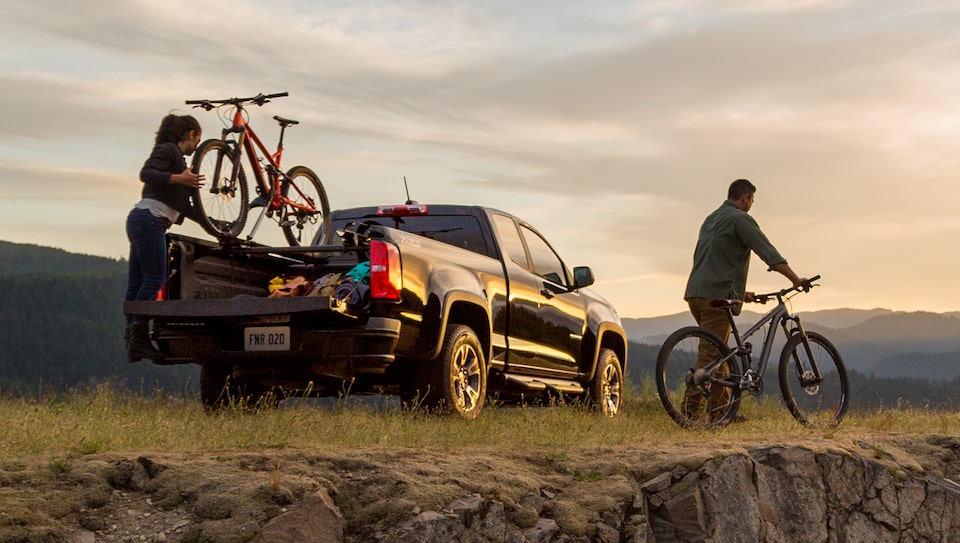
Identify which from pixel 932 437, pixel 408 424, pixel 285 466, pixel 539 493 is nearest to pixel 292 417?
pixel 408 424

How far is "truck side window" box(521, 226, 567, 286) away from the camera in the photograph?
35.5 ft

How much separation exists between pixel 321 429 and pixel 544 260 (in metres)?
4.08

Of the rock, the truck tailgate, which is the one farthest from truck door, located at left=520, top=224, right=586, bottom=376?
the rock

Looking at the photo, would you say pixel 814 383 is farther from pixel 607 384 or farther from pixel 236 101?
pixel 236 101

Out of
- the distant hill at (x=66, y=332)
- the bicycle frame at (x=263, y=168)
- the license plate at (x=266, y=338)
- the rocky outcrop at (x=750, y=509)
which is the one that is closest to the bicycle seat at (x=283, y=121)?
the bicycle frame at (x=263, y=168)

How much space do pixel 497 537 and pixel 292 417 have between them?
7.27 feet

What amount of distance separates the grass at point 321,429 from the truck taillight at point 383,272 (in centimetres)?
92

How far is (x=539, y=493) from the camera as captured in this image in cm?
662

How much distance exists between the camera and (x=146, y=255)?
891cm

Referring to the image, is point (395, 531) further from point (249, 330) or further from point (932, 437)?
point (932, 437)

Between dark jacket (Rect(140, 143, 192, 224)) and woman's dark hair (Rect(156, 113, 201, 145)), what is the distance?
0.27ft

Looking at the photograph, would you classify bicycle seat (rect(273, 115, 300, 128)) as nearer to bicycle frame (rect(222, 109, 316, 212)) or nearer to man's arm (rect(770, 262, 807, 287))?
bicycle frame (rect(222, 109, 316, 212))

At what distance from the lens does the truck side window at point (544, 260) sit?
426 inches

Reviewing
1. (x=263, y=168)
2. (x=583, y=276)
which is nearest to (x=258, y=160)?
(x=263, y=168)
